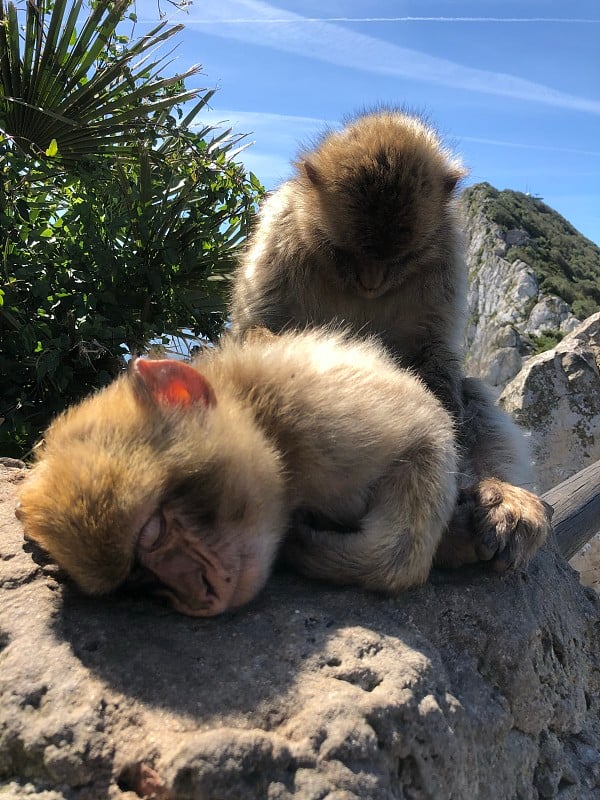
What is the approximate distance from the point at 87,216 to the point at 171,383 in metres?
2.20

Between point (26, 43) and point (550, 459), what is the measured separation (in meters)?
6.35

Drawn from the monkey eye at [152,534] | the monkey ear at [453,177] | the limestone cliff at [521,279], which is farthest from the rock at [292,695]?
the limestone cliff at [521,279]

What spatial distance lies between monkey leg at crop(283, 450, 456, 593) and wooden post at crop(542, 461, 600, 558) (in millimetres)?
1726

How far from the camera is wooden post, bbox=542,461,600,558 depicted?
3.65 metres

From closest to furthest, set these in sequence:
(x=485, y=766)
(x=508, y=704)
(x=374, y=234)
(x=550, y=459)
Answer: (x=485, y=766) → (x=508, y=704) → (x=374, y=234) → (x=550, y=459)

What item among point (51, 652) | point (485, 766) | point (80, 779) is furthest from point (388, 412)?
point (80, 779)

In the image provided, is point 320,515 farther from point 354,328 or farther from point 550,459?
point 550,459

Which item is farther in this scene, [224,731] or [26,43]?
[26,43]

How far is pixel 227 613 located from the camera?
72.1 inches

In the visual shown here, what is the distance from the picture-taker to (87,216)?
3818 mm

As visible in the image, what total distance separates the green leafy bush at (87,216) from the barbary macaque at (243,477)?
1691 millimetres

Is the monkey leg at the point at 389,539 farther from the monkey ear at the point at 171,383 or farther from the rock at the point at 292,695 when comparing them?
the monkey ear at the point at 171,383

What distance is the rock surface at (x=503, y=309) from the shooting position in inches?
1225

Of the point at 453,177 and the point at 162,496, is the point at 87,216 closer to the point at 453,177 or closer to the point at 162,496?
the point at 453,177
